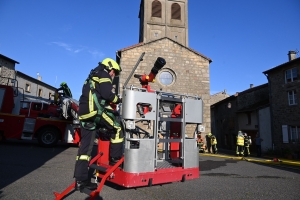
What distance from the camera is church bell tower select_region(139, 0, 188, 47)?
32438 millimetres

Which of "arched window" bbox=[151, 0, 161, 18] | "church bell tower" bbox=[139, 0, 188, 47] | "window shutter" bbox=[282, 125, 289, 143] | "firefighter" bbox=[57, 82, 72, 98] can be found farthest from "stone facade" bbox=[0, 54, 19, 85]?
"window shutter" bbox=[282, 125, 289, 143]

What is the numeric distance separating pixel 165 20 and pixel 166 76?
59.8 feet

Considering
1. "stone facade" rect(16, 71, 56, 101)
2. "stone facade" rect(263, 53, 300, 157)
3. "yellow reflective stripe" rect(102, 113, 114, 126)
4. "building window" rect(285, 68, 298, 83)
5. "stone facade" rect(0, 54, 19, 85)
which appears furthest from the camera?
"stone facade" rect(16, 71, 56, 101)

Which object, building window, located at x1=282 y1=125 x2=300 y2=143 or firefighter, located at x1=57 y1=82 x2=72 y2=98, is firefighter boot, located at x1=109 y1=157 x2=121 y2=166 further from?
building window, located at x1=282 y1=125 x2=300 y2=143

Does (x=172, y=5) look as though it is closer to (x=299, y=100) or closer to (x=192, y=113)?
(x=299, y=100)

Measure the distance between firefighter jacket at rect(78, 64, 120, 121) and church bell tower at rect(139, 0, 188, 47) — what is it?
29.6 metres

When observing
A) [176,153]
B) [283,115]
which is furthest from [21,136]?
[283,115]

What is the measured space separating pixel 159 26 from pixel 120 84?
62.9 feet

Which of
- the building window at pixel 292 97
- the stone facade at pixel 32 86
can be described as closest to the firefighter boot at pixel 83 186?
the building window at pixel 292 97

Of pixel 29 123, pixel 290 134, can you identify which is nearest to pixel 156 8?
pixel 290 134

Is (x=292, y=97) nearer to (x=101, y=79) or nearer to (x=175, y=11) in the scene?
(x=101, y=79)

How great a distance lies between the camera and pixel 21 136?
1039 cm

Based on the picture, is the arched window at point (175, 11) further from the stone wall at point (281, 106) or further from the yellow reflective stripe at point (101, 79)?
the yellow reflective stripe at point (101, 79)

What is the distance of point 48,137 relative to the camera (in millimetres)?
10719
